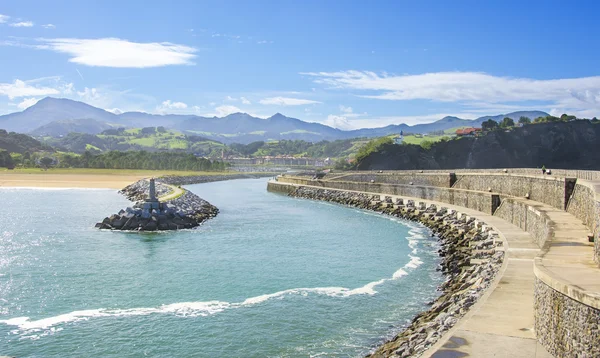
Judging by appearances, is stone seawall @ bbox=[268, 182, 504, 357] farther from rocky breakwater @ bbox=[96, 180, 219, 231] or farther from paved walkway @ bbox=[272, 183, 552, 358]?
rocky breakwater @ bbox=[96, 180, 219, 231]

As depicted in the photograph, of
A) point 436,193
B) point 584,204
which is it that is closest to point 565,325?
point 584,204

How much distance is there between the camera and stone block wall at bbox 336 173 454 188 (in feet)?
182

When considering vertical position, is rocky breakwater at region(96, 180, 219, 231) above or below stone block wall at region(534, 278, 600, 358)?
below

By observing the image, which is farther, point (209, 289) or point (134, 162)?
point (134, 162)

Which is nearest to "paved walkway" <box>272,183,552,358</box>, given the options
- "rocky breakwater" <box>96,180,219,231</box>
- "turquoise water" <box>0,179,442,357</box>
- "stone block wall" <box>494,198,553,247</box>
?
"stone block wall" <box>494,198,553,247</box>

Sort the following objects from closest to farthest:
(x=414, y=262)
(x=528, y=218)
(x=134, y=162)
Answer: (x=414, y=262) → (x=528, y=218) → (x=134, y=162)

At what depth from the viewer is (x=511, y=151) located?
393ft

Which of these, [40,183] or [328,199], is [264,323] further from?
[40,183]

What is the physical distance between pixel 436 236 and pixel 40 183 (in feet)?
240

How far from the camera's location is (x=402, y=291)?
20594 millimetres

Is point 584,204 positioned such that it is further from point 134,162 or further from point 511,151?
point 134,162

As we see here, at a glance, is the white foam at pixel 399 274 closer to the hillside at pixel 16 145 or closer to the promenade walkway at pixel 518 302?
the promenade walkway at pixel 518 302

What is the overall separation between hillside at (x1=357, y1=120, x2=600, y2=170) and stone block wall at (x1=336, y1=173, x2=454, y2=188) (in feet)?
118

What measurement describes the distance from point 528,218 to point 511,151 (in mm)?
99343
